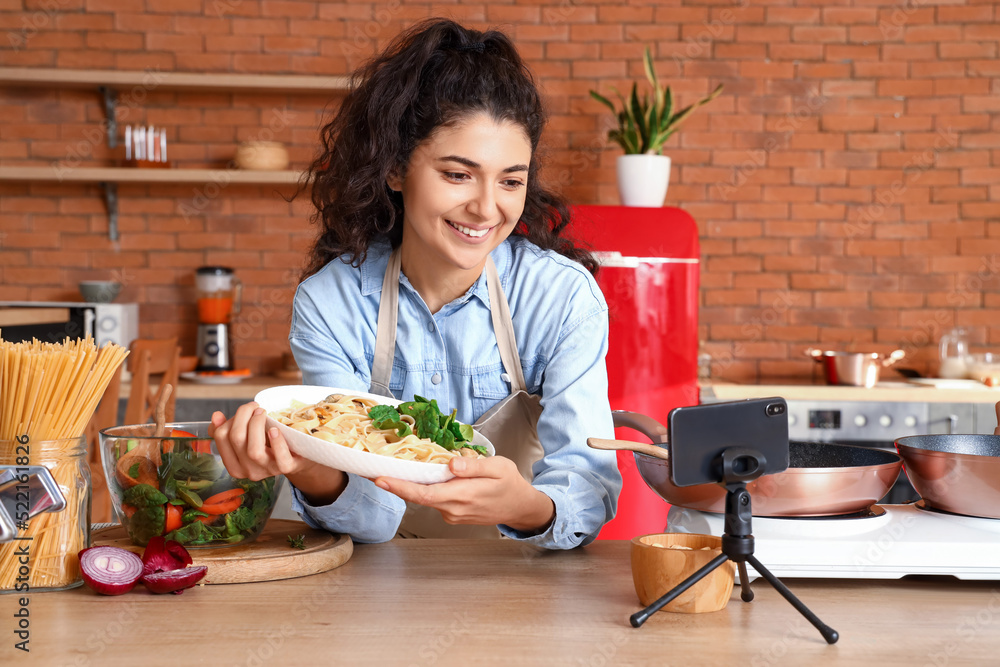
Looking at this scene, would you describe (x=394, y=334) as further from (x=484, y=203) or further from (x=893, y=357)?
(x=893, y=357)

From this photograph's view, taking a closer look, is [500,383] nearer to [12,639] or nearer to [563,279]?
[563,279]

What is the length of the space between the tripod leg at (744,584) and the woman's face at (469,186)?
0.69 meters

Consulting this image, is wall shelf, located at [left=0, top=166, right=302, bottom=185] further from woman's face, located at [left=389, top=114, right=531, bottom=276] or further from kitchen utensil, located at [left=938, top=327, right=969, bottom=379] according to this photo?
kitchen utensil, located at [left=938, top=327, right=969, bottom=379]

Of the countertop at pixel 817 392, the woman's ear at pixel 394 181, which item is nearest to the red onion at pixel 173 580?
the woman's ear at pixel 394 181

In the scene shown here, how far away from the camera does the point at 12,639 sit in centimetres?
85

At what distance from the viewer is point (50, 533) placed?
0.99m

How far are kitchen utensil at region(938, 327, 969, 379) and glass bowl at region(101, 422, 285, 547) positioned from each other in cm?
330

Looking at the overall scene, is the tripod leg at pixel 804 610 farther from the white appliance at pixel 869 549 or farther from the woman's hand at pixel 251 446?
the woman's hand at pixel 251 446

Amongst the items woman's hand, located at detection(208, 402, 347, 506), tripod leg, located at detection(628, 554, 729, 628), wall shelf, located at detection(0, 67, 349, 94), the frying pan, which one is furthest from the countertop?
tripod leg, located at detection(628, 554, 729, 628)

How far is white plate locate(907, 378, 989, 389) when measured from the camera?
3.34 m

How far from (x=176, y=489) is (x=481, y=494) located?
1.27 ft

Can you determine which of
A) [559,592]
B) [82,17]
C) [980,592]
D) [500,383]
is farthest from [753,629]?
[82,17]

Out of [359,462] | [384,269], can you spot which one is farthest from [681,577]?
[384,269]

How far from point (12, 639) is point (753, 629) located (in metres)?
0.76
